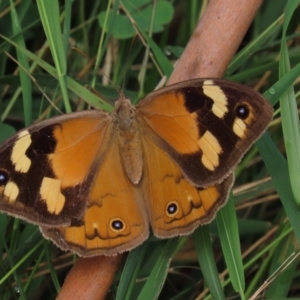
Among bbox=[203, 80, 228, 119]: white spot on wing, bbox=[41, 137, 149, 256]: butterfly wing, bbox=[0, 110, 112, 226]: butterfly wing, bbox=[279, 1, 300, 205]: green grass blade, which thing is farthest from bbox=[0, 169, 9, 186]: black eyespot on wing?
bbox=[279, 1, 300, 205]: green grass blade

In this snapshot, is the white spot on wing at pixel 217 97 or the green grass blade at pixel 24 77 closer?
the white spot on wing at pixel 217 97

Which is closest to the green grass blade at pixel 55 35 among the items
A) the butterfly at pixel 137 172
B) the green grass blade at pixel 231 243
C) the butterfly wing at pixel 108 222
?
the butterfly at pixel 137 172

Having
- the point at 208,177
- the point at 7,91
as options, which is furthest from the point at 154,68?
the point at 208,177

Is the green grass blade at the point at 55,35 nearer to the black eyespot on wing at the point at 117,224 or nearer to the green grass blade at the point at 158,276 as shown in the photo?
the black eyespot on wing at the point at 117,224

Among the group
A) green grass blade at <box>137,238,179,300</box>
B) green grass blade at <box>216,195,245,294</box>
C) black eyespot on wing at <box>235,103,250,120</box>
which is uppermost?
black eyespot on wing at <box>235,103,250,120</box>

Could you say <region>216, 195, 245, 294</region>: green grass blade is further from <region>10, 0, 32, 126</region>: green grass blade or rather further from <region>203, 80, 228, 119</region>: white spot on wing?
<region>10, 0, 32, 126</region>: green grass blade

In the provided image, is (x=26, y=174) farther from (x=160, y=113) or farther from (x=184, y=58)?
(x=184, y=58)
